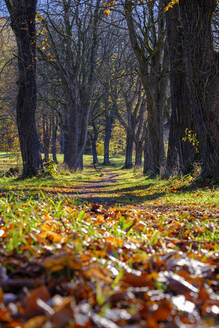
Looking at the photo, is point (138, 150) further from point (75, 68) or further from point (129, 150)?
point (75, 68)

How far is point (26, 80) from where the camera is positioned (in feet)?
37.9

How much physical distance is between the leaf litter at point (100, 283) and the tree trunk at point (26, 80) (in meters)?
9.32

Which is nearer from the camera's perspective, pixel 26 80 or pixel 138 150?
pixel 26 80

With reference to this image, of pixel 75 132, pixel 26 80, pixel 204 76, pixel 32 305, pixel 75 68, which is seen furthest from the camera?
pixel 75 132

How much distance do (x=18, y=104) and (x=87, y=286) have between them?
1077 cm

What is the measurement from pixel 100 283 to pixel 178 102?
897cm

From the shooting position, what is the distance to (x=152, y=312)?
4.73ft

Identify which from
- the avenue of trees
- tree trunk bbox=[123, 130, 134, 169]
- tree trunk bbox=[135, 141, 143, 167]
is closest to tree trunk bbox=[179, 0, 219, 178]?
the avenue of trees

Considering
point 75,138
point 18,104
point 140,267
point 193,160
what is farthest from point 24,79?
point 140,267

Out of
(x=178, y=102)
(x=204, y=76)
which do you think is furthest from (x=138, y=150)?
(x=204, y=76)

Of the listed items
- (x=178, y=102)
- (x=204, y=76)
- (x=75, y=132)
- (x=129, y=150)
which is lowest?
(x=129, y=150)

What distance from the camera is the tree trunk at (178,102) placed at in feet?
32.5

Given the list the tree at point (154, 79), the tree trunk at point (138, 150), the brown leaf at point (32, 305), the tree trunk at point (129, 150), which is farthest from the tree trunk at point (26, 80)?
the tree trunk at point (129, 150)

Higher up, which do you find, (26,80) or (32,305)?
(26,80)
